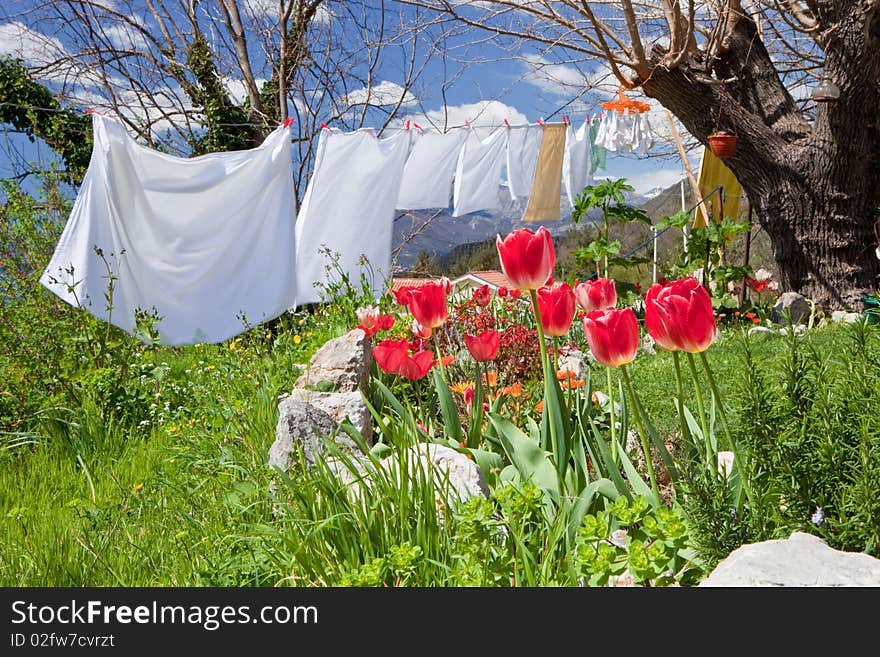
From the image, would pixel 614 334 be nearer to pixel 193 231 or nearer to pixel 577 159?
pixel 193 231

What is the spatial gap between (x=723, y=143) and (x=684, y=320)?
455 cm

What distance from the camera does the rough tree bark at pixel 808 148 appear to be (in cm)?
→ 518

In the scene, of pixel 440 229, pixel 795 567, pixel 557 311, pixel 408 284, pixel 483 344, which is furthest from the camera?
pixel 440 229

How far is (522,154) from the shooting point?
255 inches

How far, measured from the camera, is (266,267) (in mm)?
5121

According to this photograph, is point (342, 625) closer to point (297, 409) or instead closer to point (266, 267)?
point (297, 409)

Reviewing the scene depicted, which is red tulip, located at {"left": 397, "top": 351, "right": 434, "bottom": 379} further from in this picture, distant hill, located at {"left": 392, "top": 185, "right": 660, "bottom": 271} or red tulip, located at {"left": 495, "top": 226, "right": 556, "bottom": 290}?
distant hill, located at {"left": 392, "top": 185, "right": 660, "bottom": 271}

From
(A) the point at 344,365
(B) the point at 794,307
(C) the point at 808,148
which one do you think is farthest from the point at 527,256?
(C) the point at 808,148

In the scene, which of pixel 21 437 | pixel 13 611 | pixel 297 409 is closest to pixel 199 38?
pixel 21 437

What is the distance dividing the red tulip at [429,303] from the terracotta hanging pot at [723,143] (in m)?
4.20

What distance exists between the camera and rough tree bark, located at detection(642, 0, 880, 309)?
518cm

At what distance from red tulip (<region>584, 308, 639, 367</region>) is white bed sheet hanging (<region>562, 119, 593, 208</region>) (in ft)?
19.7

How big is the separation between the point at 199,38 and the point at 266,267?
11.8 feet

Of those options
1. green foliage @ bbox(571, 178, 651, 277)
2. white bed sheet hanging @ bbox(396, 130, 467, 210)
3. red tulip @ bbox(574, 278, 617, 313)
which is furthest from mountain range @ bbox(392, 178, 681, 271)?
red tulip @ bbox(574, 278, 617, 313)
